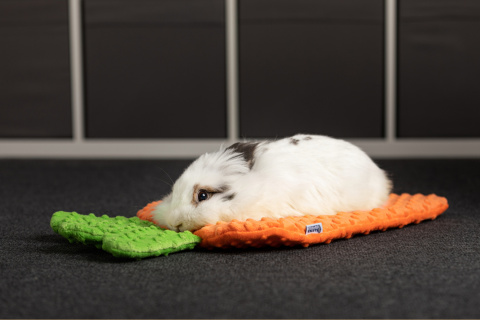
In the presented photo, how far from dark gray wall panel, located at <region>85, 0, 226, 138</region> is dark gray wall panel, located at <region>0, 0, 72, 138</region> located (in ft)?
0.59

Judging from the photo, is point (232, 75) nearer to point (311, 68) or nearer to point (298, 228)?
point (311, 68)

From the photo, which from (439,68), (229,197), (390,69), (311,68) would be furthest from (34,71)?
(229,197)

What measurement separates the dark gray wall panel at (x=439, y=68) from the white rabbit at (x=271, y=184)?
2121mm

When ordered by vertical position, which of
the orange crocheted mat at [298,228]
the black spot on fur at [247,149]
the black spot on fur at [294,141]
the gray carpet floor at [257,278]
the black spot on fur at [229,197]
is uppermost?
the black spot on fur at [294,141]

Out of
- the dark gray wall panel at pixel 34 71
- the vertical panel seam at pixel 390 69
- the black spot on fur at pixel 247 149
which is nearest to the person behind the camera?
the black spot on fur at pixel 247 149

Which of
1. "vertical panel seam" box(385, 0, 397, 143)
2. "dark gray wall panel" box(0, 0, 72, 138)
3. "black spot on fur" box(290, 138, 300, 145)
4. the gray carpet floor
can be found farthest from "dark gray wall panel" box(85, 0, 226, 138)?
"black spot on fur" box(290, 138, 300, 145)

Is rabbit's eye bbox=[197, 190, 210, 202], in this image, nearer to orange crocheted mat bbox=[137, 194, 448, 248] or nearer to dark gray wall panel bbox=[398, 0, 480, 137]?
orange crocheted mat bbox=[137, 194, 448, 248]

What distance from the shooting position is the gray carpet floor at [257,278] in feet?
3.22

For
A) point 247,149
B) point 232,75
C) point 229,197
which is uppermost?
point 232,75

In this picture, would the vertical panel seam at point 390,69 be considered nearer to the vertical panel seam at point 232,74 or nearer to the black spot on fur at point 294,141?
the vertical panel seam at point 232,74

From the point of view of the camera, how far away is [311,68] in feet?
12.2

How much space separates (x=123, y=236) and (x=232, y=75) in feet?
8.30

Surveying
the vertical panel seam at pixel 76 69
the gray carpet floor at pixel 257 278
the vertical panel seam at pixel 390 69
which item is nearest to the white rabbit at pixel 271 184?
the gray carpet floor at pixel 257 278

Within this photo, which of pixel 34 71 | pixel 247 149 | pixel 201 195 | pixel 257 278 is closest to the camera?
pixel 257 278
